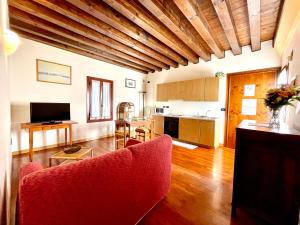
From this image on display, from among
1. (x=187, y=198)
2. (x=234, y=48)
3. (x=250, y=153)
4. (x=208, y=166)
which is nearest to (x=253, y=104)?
(x=234, y=48)

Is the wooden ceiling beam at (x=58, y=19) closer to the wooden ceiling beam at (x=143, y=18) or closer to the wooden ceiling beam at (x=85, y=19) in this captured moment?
the wooden ceiling beam at (x=85, y=19)

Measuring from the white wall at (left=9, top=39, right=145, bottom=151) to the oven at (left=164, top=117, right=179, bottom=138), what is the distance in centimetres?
200

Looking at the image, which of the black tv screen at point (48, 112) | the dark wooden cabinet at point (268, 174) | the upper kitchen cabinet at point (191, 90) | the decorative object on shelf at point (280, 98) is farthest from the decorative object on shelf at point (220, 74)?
the black tv screen at point (48, 112)

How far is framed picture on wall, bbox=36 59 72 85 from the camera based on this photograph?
3.53 metres

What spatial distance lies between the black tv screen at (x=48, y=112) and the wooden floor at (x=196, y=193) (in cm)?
83

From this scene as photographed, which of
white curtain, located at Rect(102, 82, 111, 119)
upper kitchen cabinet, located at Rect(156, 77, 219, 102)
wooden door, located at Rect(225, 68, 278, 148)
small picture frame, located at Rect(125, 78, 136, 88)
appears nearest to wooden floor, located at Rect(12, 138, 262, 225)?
wooden door, located at Rect(225, 68, 278, 148)

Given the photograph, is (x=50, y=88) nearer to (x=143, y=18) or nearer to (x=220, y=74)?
(x=143, y=18)

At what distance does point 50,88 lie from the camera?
3.75 m

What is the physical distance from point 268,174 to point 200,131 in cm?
271

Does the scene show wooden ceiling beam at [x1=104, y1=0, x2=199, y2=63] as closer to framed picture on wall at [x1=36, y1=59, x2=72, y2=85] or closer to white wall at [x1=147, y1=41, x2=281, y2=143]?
white wall at [x1=147, y1=41, x2=281, y2=143]

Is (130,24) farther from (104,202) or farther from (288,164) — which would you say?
(288,164)

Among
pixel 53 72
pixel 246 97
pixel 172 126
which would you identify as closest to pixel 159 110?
pixel 172 126

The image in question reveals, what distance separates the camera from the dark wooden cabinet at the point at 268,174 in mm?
1258

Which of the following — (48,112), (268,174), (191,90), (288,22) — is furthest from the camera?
(191,90)
